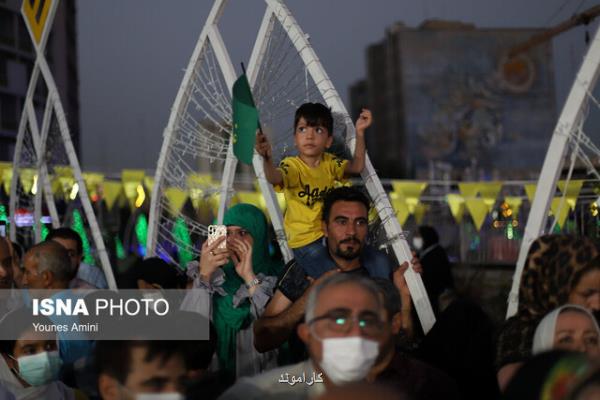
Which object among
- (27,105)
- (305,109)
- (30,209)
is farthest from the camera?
(30,209)

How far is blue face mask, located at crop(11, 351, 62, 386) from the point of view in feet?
10.2

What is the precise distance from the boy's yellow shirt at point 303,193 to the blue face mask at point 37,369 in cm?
174

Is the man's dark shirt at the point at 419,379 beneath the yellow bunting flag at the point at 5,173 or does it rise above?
beneath

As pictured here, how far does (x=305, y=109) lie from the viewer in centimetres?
450

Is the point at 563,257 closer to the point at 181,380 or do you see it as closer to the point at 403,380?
the point at 403,380

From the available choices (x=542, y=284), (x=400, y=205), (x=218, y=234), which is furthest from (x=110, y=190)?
(x=542, y=284)

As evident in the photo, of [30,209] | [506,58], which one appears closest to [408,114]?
[506,58]

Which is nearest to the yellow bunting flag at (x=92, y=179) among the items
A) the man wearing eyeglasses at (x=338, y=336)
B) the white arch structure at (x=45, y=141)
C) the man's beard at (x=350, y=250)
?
the white arch structure at (x=45, y=141)

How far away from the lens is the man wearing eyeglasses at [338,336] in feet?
7.43

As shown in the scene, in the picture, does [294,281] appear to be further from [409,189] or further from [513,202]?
[513,202]

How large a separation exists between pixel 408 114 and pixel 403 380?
7910cm

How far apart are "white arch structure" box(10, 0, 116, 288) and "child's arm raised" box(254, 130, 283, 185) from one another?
8.76ft

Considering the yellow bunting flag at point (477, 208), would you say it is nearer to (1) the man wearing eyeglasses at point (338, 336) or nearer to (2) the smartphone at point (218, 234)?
(2) the smartphone at point (218, 234)

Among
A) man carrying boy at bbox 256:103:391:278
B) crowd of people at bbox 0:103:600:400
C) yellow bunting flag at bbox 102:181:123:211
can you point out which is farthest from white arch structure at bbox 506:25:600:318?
yellow bunting flag at bbox 102:181:123:211
